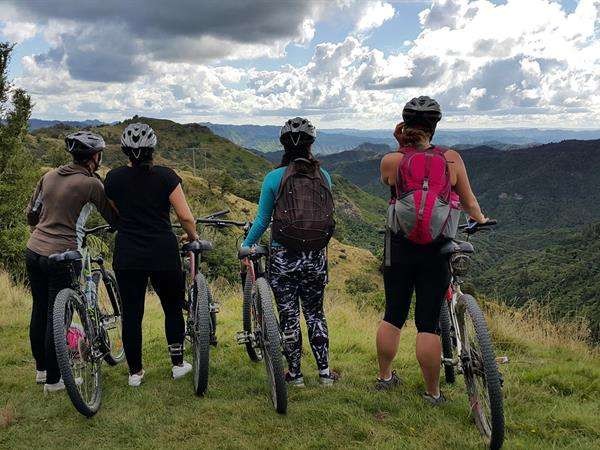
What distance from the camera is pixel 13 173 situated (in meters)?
23.9

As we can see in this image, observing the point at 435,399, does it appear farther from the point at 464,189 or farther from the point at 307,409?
the point at 464,189

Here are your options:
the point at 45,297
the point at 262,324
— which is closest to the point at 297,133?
the point at 262,324

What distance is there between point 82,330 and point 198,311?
102 cm

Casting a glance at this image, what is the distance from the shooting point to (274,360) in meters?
3.86

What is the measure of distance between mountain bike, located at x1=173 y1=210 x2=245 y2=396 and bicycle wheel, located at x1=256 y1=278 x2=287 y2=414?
0.52 meters

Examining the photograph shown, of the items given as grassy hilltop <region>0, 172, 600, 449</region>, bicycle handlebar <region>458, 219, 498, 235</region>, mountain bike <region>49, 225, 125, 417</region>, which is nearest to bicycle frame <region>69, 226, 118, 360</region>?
mountain bike <region>49, 225, 125, 417</region>

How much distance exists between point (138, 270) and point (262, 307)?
1.10 metres

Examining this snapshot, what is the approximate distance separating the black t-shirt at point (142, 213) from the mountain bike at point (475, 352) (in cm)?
229

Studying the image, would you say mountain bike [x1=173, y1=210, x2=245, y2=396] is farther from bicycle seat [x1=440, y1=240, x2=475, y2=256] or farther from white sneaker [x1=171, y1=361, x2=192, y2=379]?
bicycle seat [x1=440, y1=240, x2=475, y2=256]

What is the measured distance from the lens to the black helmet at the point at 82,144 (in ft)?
13.7

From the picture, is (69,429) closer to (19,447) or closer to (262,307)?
(19,447)

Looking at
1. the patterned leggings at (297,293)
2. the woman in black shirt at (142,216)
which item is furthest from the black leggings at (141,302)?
the patterned leggings at (297,293)

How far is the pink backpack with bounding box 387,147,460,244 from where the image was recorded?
11.2ft

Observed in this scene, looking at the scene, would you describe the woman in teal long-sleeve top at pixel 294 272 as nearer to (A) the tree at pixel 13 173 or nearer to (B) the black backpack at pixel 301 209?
(B) the black backpack at pixel 301 209
